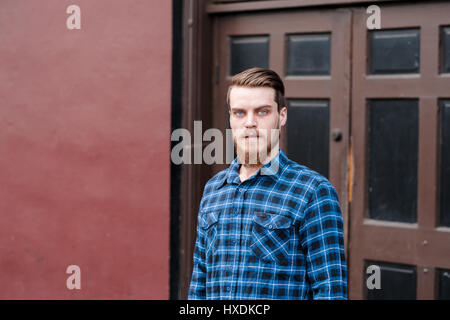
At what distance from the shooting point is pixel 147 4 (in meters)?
4.10

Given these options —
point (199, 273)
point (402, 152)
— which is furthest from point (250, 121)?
point (402, 152)

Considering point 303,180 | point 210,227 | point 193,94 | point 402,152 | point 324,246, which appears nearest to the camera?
point 324,246

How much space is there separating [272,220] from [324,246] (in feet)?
0.64

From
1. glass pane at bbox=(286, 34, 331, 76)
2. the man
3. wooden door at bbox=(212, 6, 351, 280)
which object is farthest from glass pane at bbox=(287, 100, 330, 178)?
the man

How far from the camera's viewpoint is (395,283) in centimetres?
360

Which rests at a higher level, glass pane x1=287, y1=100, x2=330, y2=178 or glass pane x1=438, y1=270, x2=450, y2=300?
glass pane x1=287, y1=100, x2=330, y2=178

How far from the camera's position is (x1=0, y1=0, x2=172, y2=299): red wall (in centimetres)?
415

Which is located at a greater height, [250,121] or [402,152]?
[250,121]

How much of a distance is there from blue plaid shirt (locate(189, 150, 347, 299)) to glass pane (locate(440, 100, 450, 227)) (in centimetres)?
156

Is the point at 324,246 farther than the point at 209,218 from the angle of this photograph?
No

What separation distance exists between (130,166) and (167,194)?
13.1 inches

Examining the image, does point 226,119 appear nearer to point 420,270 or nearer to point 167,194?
point 167,194

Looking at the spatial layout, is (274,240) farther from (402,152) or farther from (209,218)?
(402,152)

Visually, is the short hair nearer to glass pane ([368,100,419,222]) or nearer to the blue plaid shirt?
the blue plaid shirt
